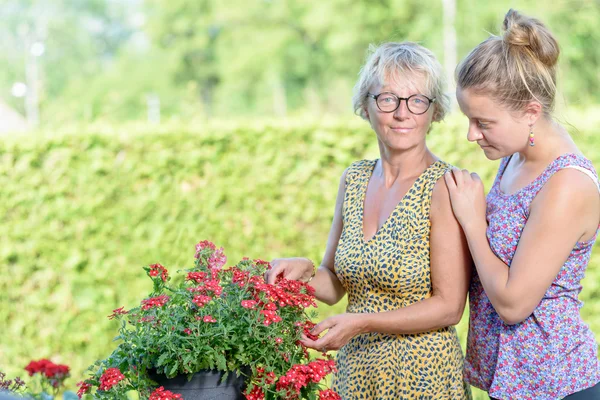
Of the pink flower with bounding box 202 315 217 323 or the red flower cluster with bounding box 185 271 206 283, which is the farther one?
the red flower cluster with bounding box 185 271 206 283

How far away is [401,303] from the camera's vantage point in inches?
92.1

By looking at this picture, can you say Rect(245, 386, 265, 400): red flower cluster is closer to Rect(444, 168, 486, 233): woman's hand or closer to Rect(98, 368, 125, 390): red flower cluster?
Rect(98, 368, 125, 390): red flower cluster

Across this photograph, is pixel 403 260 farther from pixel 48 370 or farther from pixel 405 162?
pixel 48 370

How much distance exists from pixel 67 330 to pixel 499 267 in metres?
4.51

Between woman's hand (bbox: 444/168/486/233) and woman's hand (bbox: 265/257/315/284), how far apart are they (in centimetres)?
58

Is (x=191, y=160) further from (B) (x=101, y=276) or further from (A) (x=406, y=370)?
(A) (x=406, y=370)

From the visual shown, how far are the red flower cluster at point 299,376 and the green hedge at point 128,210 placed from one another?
3.77 m

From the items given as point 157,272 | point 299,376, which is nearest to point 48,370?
point 157,272

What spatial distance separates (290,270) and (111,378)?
773mm

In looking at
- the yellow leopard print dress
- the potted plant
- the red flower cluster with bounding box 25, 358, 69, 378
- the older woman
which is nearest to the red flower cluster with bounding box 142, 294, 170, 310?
the potted plant

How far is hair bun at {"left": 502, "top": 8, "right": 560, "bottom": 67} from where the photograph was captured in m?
2.09

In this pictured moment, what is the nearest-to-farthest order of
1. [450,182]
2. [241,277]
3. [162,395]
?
[162,395], [241,277], [450,182]

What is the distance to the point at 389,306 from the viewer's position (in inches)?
92.5

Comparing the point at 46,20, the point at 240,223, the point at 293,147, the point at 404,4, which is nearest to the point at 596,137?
the point at 293,147
